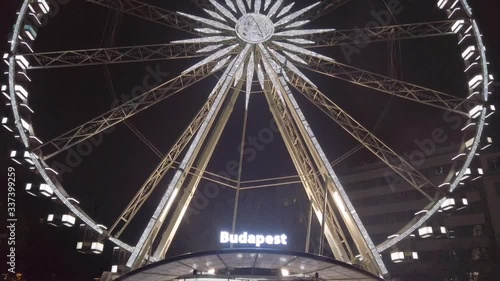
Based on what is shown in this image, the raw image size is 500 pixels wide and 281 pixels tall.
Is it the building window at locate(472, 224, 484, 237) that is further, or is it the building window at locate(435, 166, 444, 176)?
the building window at locate(435, 166, 444, 176)

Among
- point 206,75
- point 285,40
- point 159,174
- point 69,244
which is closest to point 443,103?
point 285,40

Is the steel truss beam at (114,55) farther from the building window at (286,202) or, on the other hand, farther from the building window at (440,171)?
the building window at (286,202)

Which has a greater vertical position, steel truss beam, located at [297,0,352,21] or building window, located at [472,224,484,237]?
steel truss beam, located at [297,0,352,21]

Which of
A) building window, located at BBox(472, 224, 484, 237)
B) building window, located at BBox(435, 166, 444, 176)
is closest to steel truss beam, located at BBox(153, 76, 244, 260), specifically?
building window, located at BBox(472, 224, 484, 237)

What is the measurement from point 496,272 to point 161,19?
41.6 meters

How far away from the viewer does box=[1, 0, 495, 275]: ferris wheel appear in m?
20.0

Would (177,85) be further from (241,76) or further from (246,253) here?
(246,253)

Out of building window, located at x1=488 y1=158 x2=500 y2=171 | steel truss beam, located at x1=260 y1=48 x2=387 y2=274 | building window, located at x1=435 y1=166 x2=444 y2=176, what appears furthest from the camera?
building window, located at x1=435 y1=166 x2=444 y2=176

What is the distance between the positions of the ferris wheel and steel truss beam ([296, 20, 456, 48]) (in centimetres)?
5

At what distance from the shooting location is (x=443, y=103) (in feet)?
73.3

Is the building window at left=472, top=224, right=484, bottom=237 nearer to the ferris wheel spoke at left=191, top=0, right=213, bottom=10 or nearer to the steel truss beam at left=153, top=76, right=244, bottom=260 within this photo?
the steel truss beam at left=153, top=76, right=244, bottom=260

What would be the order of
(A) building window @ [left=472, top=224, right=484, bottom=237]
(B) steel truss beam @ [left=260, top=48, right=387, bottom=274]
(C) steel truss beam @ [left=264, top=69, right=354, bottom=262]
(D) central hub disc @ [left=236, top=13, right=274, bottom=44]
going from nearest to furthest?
(B) steel truss beam @ [left=260, top=48, right=387, bottom=274] < (D) central hub disc @ [left=236, top=13, right=274, bottom=44] < (C) steel truss beam @ [left=264, top=69, right=354, bottom=262] < (A) building window @ [left=472, top=224, right=484, bottom=237]

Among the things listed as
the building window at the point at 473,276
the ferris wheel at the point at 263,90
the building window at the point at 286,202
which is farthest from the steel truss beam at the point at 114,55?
the building window at the point at 286,202

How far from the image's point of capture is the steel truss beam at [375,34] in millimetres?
21938
